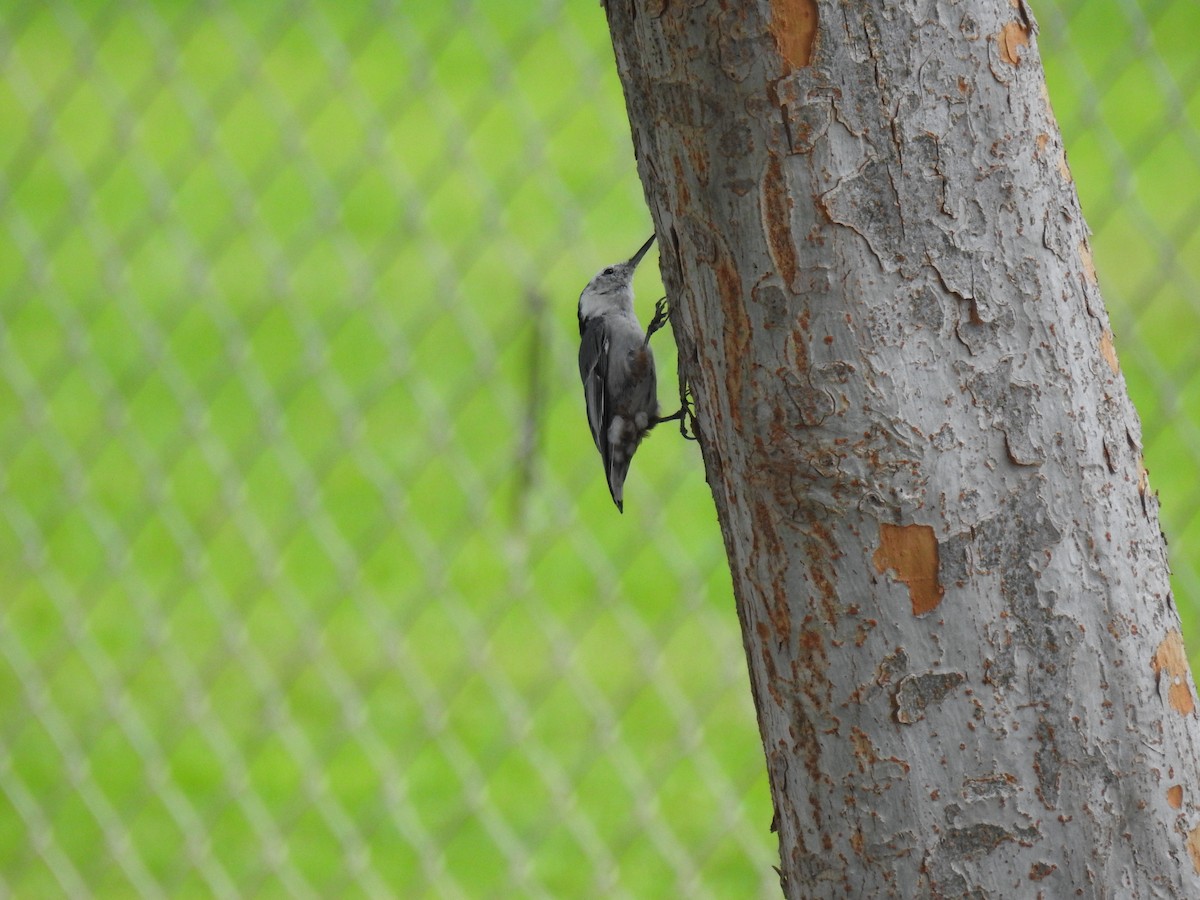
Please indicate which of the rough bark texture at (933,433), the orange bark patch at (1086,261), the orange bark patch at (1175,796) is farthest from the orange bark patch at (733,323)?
the orange bark patch at (1175,796)

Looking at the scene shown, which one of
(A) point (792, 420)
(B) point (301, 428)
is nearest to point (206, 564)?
(B) point (301, 428)

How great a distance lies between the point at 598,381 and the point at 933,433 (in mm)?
1119

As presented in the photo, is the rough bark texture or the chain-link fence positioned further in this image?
the chain-link fence

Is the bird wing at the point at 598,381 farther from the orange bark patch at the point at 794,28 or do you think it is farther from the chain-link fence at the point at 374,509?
the orange bark patch at the point at 794,28

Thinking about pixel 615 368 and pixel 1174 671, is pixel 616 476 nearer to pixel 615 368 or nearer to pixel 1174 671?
pixel 615 368

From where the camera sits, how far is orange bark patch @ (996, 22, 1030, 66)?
32.4 inches

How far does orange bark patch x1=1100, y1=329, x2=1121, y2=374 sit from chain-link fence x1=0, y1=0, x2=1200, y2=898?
61.5 inches

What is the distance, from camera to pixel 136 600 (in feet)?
8.75

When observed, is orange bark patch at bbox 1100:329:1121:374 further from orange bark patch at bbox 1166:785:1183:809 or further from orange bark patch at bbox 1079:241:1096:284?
orange bark patch at bbox 1166:785:1183:809

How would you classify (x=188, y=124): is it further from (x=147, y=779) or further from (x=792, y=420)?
(x=792, y=420)

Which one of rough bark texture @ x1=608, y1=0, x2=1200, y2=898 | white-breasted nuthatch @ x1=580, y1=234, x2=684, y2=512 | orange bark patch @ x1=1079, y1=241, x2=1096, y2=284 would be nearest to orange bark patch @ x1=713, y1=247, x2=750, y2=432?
rough bark texture @ x1=608, y1=0, x2=1200, y2=898

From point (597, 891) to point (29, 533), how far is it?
55.4 inches

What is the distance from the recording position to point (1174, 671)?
0.88 metres

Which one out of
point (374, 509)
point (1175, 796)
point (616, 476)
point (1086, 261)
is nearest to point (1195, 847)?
point (1175, 796)
